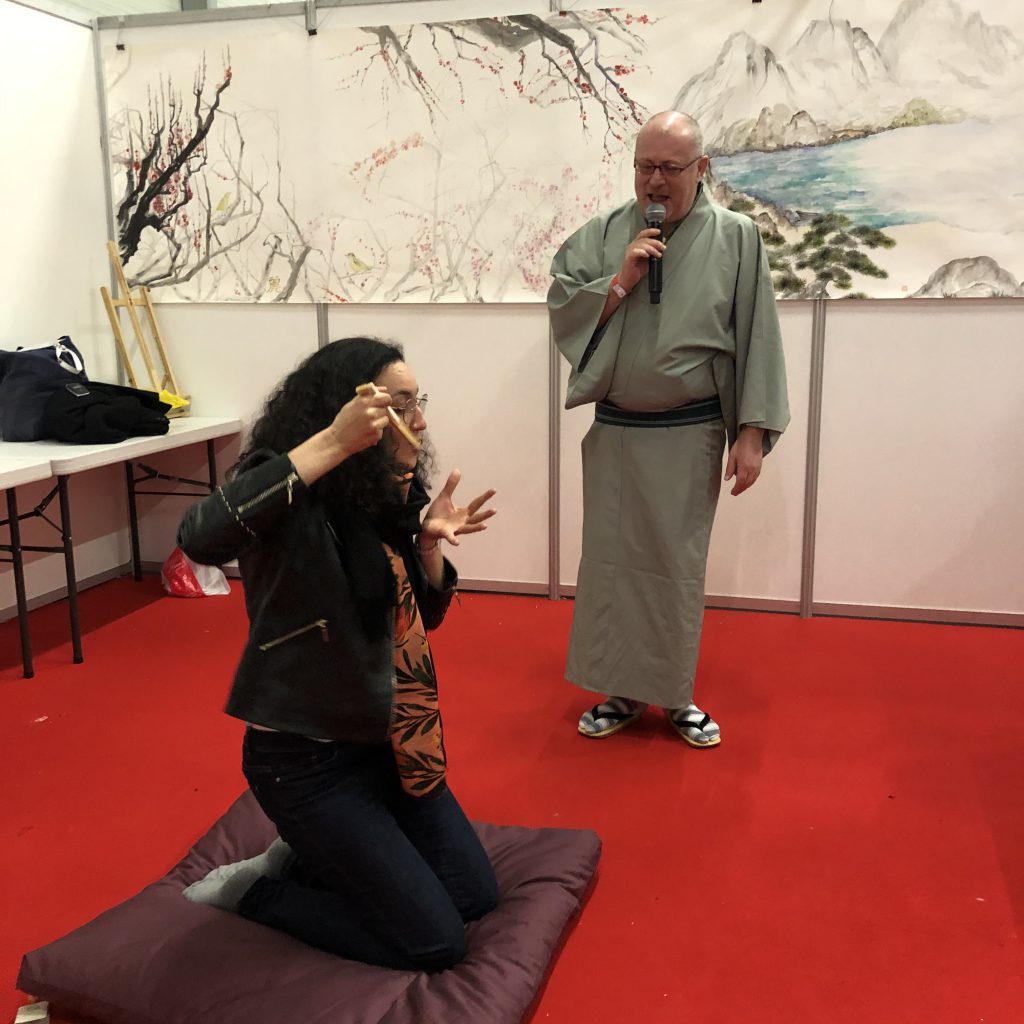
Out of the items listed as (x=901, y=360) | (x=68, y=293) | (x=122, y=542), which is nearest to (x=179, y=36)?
(x=68, y=293)

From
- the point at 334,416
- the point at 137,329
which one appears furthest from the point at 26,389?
the point at 334,416

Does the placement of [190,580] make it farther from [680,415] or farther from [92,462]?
[680,415]

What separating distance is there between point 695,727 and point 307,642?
137 cm

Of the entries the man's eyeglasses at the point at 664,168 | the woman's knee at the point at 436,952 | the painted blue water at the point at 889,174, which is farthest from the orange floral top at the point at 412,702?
the painted blue water at the point at 889,174

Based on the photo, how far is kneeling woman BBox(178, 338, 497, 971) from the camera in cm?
158

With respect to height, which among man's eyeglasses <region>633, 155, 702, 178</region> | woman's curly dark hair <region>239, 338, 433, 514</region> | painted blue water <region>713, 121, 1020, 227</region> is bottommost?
woman's curly dark hair <region>239, 338, 433, 514</region>

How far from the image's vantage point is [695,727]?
2650 mm

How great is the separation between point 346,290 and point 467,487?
887 mm

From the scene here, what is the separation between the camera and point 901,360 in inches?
138

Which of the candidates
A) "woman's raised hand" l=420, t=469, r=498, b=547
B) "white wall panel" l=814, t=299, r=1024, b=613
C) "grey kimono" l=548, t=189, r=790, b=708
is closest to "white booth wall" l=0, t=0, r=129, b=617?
"grey kimono" l=548, t=189, r=790, b=708

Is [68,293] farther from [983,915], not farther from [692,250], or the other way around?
[983,915]

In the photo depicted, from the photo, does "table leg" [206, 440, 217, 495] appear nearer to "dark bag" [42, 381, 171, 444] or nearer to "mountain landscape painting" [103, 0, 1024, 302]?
"dark bag" [42, 381, 171, 444]

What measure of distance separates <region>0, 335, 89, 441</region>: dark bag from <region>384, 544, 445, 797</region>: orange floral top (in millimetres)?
2275

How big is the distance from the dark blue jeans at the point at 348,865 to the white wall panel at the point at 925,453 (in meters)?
2.37
